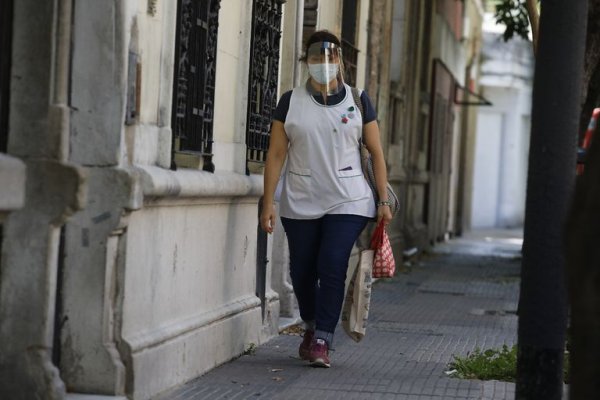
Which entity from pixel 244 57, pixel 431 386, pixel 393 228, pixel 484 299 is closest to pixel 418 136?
pixel 393 228

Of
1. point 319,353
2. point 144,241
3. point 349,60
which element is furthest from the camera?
point 349,60

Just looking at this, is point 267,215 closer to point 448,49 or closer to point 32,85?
point 32,85

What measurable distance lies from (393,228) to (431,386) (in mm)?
12377

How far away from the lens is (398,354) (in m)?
10.0

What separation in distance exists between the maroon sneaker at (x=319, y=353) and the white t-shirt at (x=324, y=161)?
72 cm

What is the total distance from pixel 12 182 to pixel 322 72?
127 inches

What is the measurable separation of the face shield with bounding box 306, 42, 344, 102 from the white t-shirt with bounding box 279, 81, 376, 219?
9 centimetres

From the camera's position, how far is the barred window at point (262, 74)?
10.3 meters

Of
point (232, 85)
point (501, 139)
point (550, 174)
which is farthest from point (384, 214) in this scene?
point (501, 139)

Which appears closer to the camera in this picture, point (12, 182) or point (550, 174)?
point (550, 174)

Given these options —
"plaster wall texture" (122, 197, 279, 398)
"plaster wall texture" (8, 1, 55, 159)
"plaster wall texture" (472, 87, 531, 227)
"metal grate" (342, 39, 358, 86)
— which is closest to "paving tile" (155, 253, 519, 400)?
"plaster wall texture" (122, 197, 279, 398)

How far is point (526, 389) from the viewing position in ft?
18.0

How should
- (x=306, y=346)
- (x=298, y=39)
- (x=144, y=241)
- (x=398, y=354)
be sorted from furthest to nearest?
(x=298, y=39) < (x=398, y=354) < (x=306, y=346) < (x=144, y=241)

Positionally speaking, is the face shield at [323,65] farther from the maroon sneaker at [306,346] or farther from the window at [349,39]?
the window at [349,39]
